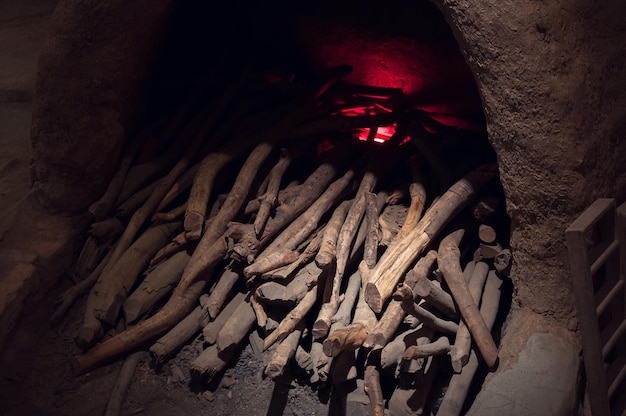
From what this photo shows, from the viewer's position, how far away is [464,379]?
3.21m

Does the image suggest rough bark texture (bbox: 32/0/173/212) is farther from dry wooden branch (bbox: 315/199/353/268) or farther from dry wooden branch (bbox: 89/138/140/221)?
dry wooden branch (bbox: 315/199/353/268)

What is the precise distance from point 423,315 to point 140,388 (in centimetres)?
167

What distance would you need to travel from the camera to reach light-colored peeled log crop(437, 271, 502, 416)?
10.2 ft

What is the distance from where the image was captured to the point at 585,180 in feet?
9.95

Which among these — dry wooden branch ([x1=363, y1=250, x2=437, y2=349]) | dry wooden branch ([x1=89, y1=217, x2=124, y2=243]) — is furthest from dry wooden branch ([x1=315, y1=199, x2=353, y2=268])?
dry wooden branch ([x1=89, y1=217, x2=124, y2=243])

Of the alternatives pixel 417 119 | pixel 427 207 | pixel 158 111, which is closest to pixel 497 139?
pixel 427 207

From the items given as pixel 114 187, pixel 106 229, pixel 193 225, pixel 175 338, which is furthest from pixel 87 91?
pixel 175 338

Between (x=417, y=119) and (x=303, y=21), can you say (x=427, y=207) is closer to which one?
(x=417, y=119)

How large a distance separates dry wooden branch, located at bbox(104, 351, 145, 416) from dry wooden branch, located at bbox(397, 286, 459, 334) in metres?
1.64

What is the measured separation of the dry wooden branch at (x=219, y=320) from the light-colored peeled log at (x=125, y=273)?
570 millimetres

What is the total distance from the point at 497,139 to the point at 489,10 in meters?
0.61

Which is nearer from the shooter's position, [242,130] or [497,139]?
[497,139]

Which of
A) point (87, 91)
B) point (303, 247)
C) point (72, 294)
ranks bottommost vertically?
point (72, 294)

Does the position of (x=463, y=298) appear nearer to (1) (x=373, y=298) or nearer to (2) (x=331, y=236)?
(1) (x=373, y=298)
